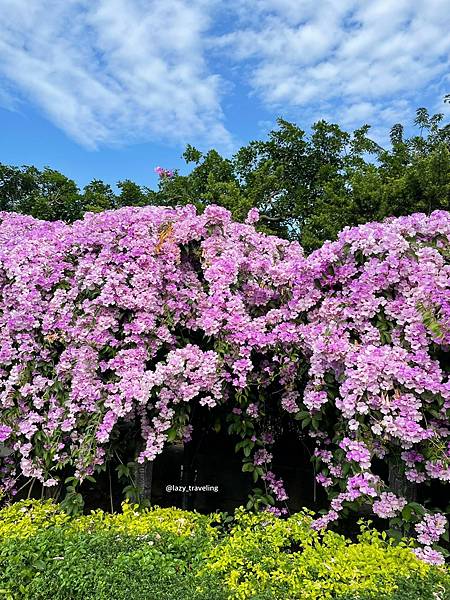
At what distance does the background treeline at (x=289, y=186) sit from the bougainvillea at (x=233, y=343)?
4.09m

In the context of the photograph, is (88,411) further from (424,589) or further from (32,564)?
(424,589)

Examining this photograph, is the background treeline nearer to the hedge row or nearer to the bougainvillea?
the bougainvillea

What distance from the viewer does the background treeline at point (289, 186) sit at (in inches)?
295

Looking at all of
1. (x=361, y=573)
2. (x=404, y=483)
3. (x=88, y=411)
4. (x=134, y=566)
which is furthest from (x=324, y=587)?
(x=88, y=411)

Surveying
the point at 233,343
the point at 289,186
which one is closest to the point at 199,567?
the point at 233,343

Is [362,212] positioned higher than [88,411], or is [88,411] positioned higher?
[362,212]

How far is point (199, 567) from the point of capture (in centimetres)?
205

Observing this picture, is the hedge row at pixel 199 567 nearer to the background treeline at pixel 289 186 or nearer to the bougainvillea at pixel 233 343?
the bougainvillea at pixel 233 343

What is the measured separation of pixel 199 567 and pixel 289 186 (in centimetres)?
784

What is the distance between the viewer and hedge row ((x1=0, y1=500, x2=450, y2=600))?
1.87 meters

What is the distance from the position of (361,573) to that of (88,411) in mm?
1679

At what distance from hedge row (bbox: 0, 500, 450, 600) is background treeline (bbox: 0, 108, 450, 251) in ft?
17.5

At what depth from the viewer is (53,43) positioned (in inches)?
183

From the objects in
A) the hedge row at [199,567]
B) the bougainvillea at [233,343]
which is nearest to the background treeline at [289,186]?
the bougainvillea at [233,343]
